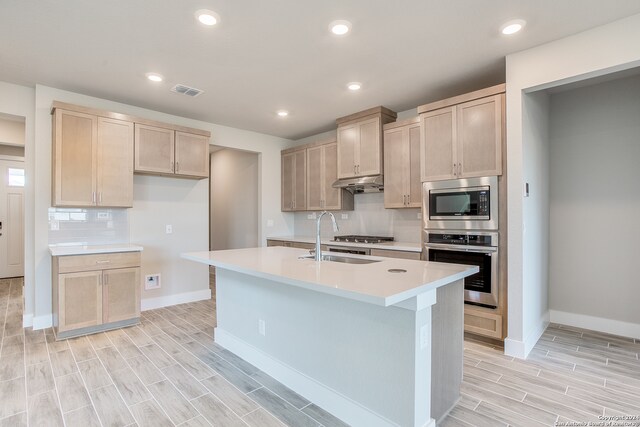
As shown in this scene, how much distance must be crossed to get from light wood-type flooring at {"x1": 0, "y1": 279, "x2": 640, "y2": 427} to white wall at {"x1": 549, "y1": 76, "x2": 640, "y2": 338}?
0.34 metres

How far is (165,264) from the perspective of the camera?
14.5ft

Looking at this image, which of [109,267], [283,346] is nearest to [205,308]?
[109,267]

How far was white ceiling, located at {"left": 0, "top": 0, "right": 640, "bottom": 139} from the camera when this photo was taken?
2.17 metres

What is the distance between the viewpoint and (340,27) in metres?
2.38

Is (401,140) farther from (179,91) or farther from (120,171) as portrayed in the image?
(120,171)

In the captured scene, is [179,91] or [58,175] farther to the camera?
[179,91]

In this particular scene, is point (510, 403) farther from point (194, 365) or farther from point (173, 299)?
point (173, 299)

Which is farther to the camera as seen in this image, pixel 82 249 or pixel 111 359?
pixel 82 249

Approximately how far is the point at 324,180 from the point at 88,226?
3.08m

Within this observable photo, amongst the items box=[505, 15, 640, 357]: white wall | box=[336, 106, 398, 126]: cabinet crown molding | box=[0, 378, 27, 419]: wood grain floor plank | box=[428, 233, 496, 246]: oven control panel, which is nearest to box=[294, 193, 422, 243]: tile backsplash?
box=[428, 233, 496, 246]: oven control panel

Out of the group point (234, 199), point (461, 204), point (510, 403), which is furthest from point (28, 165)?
point (510, 403)

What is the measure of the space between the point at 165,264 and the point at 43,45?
2750 mm

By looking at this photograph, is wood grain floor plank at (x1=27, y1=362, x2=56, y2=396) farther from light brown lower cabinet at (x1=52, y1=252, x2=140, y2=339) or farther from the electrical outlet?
the electrical outlet

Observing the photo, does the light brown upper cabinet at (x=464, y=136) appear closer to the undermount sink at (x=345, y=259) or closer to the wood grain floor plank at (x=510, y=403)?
the undermount sink at (x=345, y=259)
